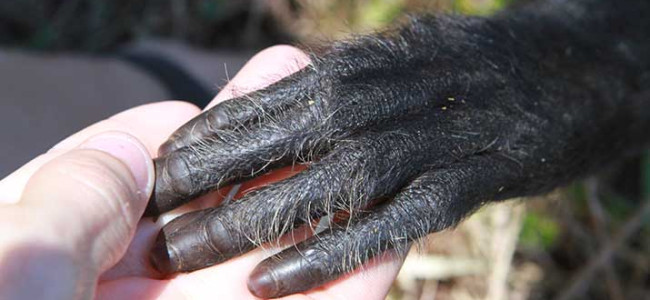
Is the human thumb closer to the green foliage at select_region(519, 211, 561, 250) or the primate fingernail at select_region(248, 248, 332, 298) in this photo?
the primate fingernail at select_region(248, 248, 332, 298)

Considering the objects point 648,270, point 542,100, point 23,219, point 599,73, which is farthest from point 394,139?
point 648,270

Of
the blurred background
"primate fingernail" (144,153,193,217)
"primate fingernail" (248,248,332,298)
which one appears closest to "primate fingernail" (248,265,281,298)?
"primate fingernail" (248,248,332,298)

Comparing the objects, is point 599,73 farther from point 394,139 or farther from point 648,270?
point 648,270

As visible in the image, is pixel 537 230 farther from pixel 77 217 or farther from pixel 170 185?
pixel 77 217

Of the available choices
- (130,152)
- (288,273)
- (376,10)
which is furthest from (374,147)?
(376,10)

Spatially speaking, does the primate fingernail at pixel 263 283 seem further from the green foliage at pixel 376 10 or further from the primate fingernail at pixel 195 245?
the green foliage at pixel 376 10

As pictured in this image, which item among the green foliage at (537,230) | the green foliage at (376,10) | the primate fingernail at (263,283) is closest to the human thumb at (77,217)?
the primate fingernail at (263,283)
